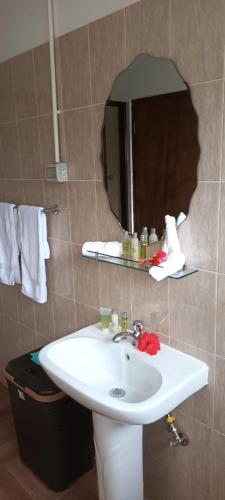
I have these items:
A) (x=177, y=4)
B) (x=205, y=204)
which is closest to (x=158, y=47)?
(x=177, y=4)

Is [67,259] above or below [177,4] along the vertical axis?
below

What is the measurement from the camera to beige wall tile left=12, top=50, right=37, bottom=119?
1901mm

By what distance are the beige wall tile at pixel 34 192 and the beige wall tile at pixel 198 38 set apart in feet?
3.25

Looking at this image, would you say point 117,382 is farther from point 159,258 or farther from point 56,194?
point 56,194

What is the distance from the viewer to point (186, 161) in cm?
131

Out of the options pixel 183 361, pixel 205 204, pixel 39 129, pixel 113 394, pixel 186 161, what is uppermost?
pixel 39 129

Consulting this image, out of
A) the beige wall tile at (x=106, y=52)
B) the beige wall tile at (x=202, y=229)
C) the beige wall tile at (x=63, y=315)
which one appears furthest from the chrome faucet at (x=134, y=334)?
the beige wall tile at (x=106, y=52)

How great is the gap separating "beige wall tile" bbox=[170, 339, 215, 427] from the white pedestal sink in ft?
0.07

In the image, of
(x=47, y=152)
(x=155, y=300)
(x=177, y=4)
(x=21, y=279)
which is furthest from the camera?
(x=21, y=279)

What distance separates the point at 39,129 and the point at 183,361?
1.30m

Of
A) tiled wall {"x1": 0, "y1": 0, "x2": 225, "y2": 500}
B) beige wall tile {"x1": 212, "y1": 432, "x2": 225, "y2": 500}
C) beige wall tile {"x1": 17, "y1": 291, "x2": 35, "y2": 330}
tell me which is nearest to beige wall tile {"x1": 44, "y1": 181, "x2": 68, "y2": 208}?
tiled wall {"x1": 0, "y1": 0, "x2": 225, "y2": 500}

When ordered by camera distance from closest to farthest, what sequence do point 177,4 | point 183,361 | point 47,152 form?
point 177,4
point 183,361
point 47,152

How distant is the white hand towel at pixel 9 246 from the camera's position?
6.99ft

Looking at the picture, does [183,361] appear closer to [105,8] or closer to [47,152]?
[47,152]
